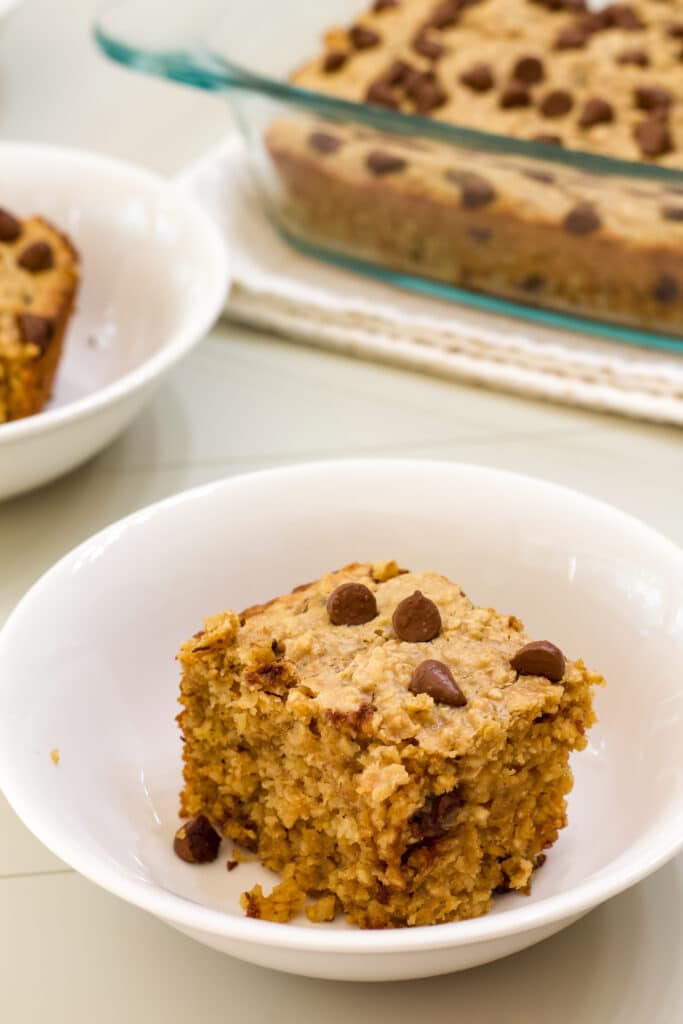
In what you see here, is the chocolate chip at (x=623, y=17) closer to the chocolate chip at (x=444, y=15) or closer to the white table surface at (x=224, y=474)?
the chocolate chip at (x=444, y=15)

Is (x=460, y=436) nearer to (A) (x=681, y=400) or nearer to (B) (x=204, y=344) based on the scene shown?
(A) (x=681, y=400)

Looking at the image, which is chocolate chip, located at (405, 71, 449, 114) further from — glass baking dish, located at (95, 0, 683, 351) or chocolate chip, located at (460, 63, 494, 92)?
glass baking dish, located at (95, 0, 683, 351)

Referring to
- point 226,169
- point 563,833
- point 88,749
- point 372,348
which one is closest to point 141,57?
point 226,169

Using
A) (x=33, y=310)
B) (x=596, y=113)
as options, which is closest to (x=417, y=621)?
(x=33, y=310)

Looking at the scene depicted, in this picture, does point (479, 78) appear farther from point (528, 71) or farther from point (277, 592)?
point (277, 592)

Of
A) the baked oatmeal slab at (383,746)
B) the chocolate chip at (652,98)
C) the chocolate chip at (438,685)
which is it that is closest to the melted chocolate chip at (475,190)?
the chocolate chip at (652,98)
